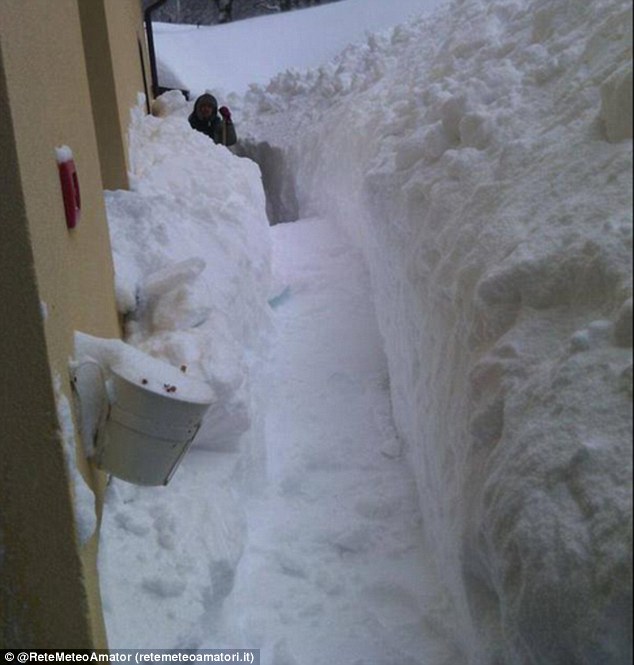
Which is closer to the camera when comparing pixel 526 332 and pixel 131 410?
pixel 526 332

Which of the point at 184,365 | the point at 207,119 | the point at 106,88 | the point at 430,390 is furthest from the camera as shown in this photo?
the point at 207,119

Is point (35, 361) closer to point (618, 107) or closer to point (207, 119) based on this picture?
point (618, 107)

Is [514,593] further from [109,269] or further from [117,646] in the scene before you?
[109,269]

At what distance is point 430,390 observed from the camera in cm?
337

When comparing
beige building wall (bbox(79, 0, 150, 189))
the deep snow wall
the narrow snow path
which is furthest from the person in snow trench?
the deep snow wall

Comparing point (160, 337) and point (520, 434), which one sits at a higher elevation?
point (520, 434)

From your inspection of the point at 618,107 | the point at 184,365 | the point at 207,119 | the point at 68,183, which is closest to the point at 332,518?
the point at 184,365

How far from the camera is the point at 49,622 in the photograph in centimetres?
217

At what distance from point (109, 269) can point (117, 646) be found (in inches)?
60.5

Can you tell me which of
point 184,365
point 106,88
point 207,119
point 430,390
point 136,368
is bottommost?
point 430,390

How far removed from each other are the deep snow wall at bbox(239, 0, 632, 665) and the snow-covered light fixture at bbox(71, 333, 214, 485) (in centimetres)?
86

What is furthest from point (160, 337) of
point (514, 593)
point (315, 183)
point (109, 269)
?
point (315, 183)

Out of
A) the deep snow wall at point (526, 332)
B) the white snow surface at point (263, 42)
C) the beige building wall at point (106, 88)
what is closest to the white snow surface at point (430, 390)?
the deep snow wall at point (526, 332)

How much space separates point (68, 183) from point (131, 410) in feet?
2.31
